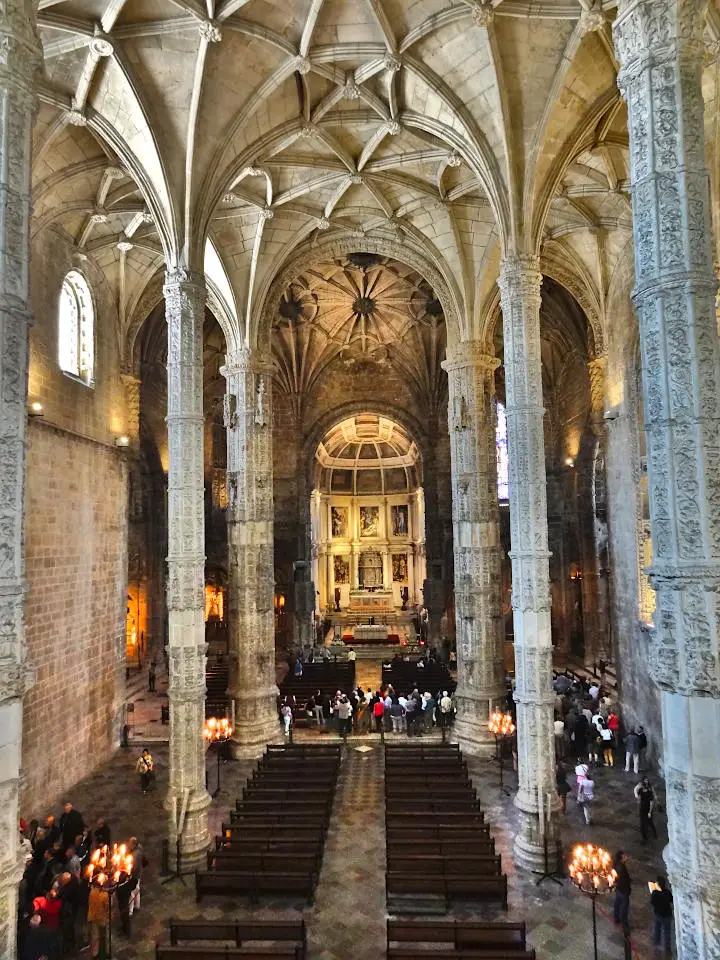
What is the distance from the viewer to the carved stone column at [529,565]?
483 inches

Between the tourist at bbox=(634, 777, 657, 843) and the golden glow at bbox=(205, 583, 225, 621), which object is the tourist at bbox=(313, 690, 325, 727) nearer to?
the tourist at bbox=(634, 777, 657, 843)

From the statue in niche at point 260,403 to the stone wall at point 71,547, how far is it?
4494 mm

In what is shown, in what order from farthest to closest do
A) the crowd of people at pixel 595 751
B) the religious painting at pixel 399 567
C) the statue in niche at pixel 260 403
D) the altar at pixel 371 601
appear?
the religious painting at pixel 399 567, the altar at pixel 371 601, the statue in niche at pixel 260 403, the crowd of people at pixel 595 751

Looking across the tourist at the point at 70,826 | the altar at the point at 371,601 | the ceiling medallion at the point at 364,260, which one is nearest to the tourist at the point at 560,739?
the tourist at the point at 70,826

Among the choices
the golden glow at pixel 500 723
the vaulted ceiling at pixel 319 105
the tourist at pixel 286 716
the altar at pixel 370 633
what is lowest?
the tourist at pixel 286 716

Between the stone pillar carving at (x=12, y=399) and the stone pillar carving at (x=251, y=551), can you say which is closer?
the stone pillar carving at (x=12, y=399)

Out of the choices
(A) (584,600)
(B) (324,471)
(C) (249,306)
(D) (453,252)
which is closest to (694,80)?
(D) (453,252)

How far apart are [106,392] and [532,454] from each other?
13.5 m

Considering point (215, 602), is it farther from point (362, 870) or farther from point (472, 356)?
point (362, 870)

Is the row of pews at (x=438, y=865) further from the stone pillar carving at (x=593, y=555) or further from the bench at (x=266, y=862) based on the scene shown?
the stone pillar carving at (x=593, y=555)

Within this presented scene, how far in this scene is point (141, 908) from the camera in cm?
1109

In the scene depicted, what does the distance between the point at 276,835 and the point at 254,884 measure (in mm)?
1611

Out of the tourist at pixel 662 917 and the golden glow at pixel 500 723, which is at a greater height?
the golden glow at pixel 500 723

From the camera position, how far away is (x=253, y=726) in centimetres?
1922
